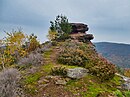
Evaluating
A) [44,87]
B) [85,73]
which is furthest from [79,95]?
[85,73]

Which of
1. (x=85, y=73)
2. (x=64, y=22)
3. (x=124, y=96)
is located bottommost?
(x=124, y=96)

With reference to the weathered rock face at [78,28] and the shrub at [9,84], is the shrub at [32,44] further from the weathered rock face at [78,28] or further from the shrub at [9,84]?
the weathered rock face at [78,28]

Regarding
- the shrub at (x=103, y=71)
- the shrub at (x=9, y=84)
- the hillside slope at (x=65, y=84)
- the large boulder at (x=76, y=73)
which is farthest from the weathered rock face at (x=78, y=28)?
the shrub at (x=9, y=84)

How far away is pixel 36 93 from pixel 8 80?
185cm

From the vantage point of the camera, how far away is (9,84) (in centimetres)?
1378

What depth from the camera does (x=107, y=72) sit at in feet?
60.2

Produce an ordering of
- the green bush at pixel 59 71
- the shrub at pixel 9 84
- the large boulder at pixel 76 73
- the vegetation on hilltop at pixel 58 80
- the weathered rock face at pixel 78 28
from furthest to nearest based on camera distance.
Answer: the weathered rock face at pixel 78 28
the green bush at pixel 59 71
the large boulder at pixel 76 73
the vegetation on hilltop at pixel 58 80
the shrub at pixel 9 84

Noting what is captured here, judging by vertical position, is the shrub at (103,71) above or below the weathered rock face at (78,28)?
below

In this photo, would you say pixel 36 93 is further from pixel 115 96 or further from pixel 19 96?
pixel 115 96

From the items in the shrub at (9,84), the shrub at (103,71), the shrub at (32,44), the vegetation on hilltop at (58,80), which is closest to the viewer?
the shrub at (9,84)

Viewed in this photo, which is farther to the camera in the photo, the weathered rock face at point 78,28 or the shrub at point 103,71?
the weathered rock face at point 78,28

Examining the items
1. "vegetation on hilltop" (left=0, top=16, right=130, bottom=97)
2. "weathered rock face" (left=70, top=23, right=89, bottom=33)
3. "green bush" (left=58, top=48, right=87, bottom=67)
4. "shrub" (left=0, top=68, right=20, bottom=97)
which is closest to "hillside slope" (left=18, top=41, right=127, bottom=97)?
"vegetation on hilltop" (left=0, top=16, right=130, bottom=97)

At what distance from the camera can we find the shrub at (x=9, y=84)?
12.8m

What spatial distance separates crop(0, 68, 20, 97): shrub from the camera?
42.1 ft
